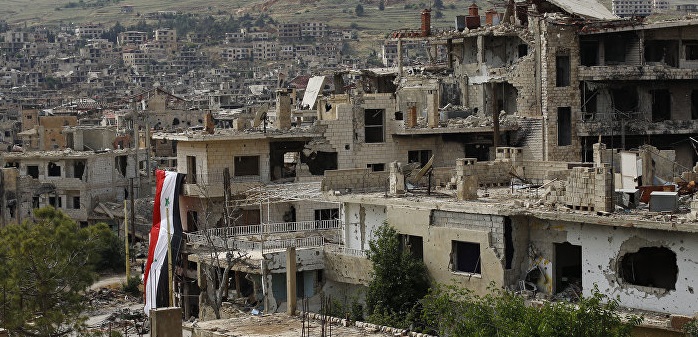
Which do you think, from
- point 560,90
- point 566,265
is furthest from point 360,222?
point 560,90

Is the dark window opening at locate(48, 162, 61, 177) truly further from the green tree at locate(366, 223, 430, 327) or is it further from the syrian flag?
the green tree at locate(366, 223, 430, 327)

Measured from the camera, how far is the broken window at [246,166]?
1697 inches

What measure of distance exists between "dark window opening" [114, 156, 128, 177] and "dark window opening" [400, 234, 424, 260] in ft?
94.2

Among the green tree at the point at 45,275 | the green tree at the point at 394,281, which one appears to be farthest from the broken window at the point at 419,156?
the green tree at the point at 394,281

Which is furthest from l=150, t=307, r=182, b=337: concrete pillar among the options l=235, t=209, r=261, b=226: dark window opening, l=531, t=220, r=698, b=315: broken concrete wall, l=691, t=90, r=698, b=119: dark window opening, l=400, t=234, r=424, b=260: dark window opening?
l=691, t=90, r=698, b=119: dark window opening

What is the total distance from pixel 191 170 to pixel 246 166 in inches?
61.6

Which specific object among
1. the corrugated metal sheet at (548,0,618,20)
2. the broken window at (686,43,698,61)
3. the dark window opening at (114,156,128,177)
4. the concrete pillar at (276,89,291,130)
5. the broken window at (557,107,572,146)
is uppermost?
the corrugated metal sheet at (548,0,618,20)

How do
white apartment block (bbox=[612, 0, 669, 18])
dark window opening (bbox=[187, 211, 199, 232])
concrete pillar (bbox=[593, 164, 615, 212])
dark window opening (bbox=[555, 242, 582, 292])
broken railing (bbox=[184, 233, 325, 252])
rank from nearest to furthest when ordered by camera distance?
concrete pillar (bbox=[593, 164, 615, 212])
dark window opening (bbox=[555, 242, 582, 292])
broken railing (bbox=[184, 233, 325, 252])
dark window opening (bbox=[187, 211, 199, 232])
white apartment block (bbox=[612, 0, 669, 18])

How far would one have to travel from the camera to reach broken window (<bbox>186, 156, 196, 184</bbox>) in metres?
43.1

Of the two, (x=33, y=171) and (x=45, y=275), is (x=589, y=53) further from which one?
(x=33, y=171)

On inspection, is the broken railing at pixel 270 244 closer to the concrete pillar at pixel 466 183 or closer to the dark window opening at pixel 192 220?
the concrete pillar at pixel 466 183

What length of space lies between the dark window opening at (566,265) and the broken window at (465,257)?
166cm

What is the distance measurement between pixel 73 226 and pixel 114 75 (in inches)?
5768

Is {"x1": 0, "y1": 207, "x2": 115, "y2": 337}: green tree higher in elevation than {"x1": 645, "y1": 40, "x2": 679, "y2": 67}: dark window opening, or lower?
lower
